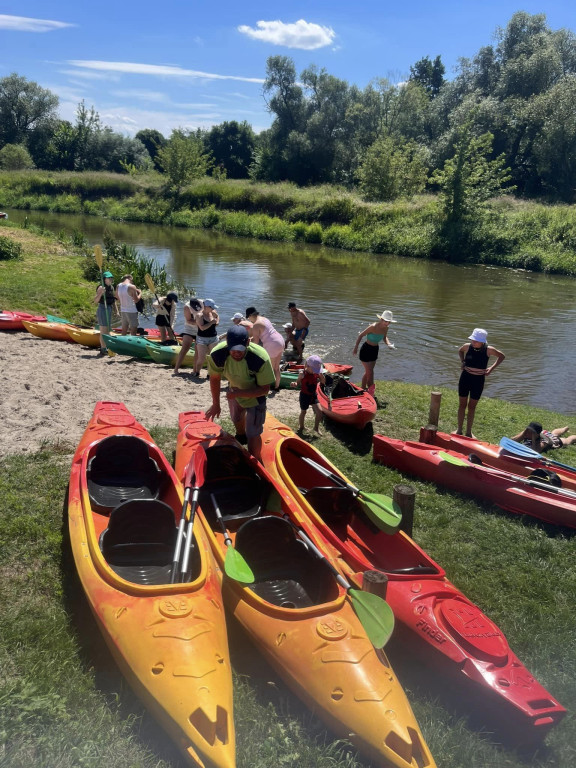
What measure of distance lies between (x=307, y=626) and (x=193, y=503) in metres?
1.69

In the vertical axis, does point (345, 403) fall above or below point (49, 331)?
below

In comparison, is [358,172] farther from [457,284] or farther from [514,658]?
[514,658]

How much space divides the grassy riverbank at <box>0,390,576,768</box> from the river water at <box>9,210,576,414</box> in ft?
22.2

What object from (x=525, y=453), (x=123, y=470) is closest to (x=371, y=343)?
(x=525, y=453)

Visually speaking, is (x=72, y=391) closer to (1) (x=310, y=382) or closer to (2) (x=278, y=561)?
(1) (x=310, y=382)

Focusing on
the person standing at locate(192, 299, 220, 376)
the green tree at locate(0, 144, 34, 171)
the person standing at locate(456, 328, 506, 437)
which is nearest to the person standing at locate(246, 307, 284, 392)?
the person standing at locate(192, 299, 220, 376)

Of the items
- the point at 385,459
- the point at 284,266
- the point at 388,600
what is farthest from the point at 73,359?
the point at 284,266

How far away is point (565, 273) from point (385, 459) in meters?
25.7

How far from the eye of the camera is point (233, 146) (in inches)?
2386

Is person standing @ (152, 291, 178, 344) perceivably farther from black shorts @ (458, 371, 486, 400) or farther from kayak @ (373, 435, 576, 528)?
black shorts @ (458, 371, 486, 400)

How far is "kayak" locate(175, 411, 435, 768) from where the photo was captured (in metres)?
3.39

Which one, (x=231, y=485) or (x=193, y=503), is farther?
(x=231, y=485)

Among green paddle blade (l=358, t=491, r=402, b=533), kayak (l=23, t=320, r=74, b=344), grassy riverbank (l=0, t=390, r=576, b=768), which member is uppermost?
kayak (l=23, t=320, r=74, b=344)

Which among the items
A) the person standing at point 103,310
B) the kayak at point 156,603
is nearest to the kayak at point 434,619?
the kayak at point 156,603
